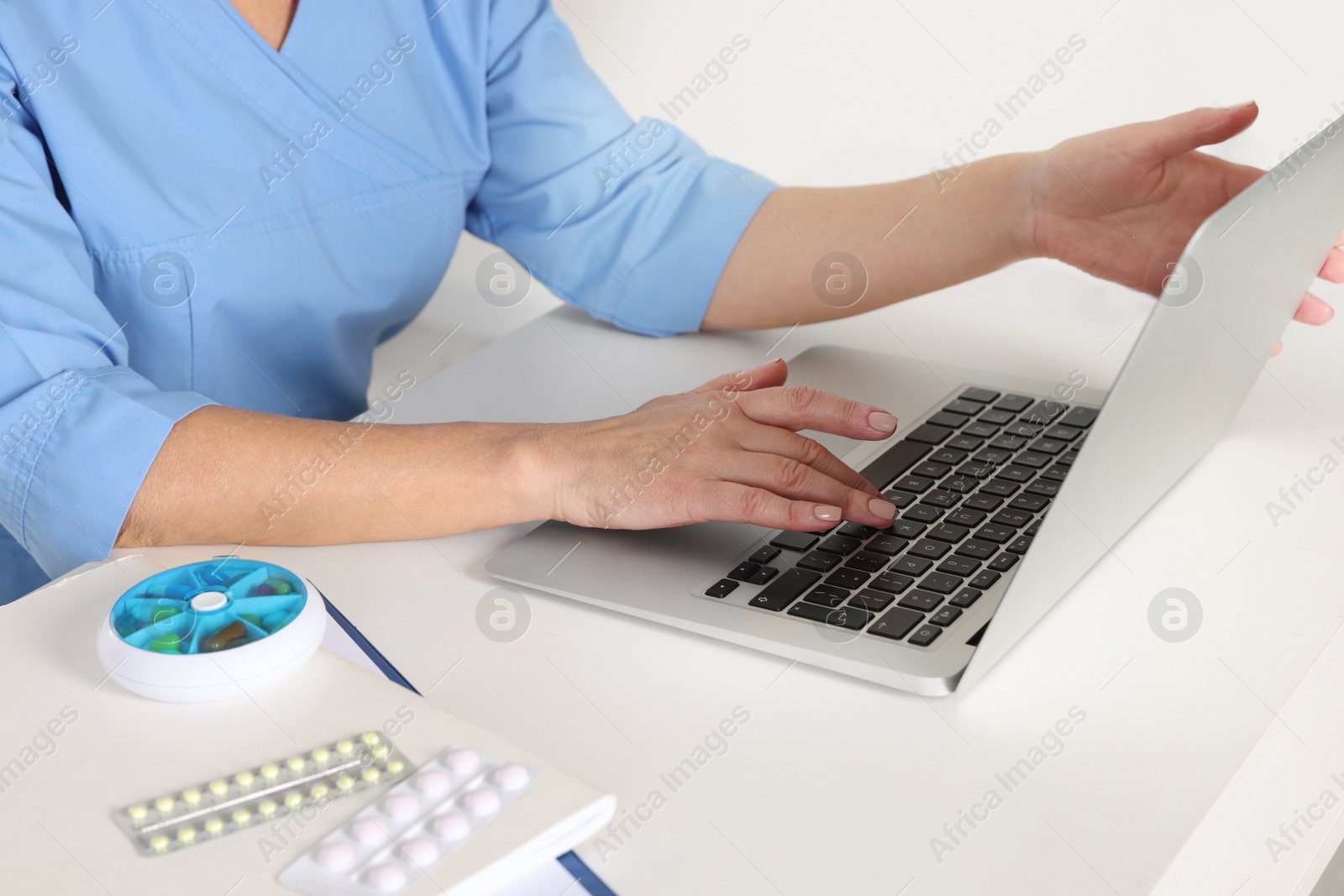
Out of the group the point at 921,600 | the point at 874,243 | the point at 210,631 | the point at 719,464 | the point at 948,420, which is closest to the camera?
the point at 210,631

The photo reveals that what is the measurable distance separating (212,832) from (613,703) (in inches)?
7.9

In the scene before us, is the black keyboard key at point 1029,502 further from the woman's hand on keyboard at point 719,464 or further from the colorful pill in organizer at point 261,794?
the colorful pill in organizer at point 261,794

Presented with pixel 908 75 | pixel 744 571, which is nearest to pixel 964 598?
pixel 744 571

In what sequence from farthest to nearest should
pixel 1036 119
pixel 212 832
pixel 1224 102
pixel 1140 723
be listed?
pixel 1036 119, pixel 1224 102, pixel 1140 723, pixel 212 832

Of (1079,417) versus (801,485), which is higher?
(1079,417)

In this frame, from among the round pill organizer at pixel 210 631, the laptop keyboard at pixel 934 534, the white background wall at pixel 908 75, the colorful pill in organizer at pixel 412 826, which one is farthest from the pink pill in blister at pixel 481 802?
the white background wall at pixel 908 75

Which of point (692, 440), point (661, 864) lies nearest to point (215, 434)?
point (692, 440)

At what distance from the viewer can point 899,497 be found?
706 mm

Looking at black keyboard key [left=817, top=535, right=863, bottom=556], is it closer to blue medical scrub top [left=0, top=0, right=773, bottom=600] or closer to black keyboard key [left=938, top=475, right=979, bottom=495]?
black keyboard key [left=938, top=475, right=979, bottom=495]

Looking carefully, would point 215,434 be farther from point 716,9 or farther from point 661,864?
point 716,9

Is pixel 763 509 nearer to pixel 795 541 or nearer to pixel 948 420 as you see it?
pixel 795 541

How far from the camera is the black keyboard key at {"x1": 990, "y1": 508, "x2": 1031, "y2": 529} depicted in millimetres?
674

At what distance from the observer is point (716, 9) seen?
67.0 inches

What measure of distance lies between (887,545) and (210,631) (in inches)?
14.1
